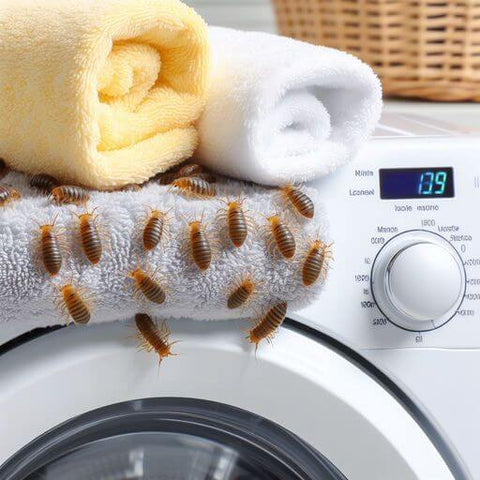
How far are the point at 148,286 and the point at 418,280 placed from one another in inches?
8.7

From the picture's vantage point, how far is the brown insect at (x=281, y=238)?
1.97ft

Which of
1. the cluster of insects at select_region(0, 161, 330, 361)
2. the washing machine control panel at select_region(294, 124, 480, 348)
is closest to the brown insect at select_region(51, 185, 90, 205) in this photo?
the cluster of insects at select_region(0, 161, 330, 361)

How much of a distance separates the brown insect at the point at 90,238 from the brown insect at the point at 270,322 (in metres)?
0.14

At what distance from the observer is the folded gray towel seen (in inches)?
22.4

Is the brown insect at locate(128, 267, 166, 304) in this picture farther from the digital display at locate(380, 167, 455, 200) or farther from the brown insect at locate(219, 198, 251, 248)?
the digital display at locate(380, 167, 455, 200)

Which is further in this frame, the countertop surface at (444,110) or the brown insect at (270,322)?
the countertop surface at (444,110)

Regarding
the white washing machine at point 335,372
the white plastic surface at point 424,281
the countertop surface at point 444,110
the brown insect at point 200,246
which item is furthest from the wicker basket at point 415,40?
the brown insect at point 200,246

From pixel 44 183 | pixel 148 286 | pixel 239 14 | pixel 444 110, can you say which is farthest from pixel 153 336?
pixel 239 14

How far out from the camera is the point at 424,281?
2.09 feet

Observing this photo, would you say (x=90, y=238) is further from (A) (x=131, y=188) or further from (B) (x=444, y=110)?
(B) (x=444, y=110)

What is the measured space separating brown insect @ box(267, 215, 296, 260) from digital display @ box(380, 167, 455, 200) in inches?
4.6

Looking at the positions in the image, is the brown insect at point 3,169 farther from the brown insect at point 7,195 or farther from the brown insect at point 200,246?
the brown insect at point 200,246

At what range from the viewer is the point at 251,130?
23.5 inches

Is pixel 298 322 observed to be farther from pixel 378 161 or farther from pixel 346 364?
pixel 378 161
